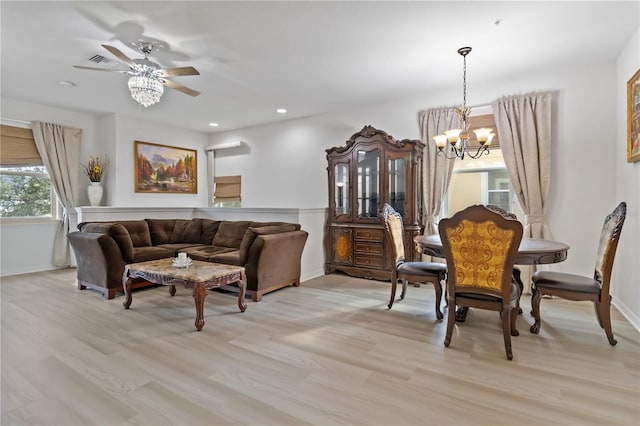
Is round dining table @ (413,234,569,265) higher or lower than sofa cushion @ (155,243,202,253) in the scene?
higher

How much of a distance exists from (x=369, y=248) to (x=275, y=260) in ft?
4.73

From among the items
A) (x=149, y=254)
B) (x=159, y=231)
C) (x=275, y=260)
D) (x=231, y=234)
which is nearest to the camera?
(x=275, y=260)

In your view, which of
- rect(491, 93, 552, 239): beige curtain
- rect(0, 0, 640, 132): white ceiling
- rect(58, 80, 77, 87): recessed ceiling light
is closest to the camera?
rect(0, 0, 640, 132): white ceiling

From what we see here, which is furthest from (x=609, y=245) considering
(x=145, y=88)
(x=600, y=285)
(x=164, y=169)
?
(x=164, y=169)

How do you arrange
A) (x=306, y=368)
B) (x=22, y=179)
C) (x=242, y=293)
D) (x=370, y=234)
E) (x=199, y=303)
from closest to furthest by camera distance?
(x=306, y=368)
(x=199, y=303)
(x=242, y=293)
(x=370, y=234)
(x=22, y=179)

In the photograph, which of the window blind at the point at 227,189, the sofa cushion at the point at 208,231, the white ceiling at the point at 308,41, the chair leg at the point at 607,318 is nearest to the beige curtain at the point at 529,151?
the white ceiling at the point at 308,41

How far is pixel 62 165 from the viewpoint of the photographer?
516 centimetres

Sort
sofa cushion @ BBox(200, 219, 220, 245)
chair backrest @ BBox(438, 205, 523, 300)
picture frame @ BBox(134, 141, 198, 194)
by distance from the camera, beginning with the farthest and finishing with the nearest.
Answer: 1. picture frame @ BBox(134, 141, 198, 194)
2. sofa cushion @ BBox(200, 219, 220, 245)
3. chair backrest @ BBox(438, 205, 523, 300)

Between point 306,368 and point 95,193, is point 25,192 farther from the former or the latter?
point 306,368

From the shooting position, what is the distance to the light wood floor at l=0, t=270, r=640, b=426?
1666 millimetres

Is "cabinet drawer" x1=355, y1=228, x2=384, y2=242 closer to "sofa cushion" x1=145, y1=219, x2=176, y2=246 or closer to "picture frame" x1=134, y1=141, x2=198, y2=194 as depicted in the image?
"sofa cushion" x1=145, y1=219, x2=176, y2=246

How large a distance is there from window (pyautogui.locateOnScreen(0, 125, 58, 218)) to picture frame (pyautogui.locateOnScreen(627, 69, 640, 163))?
24.9ft

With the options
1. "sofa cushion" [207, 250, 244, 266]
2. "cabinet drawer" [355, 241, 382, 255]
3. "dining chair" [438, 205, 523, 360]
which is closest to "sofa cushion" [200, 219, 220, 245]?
"sofa cushion" [207, 250, 244, 266]

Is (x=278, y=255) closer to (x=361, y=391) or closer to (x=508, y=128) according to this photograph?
(x=361, y=391)
